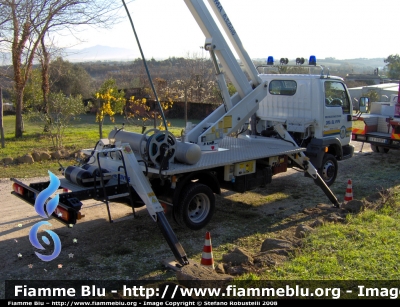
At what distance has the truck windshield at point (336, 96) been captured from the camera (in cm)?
995

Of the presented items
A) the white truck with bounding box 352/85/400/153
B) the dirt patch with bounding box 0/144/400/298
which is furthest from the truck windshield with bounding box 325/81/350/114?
the white truck with bounding box 352/85/400/153

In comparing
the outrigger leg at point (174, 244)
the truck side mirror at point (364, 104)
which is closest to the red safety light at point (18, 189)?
the outrigger leg at point (174, 244)

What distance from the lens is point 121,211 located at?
834cm

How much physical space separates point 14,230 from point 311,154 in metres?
6.25

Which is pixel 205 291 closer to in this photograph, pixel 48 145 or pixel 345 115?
pixel 345 115

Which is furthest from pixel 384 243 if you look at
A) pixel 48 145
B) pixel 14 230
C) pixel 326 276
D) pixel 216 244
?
pixel 48 145

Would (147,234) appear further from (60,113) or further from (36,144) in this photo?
(36,144)

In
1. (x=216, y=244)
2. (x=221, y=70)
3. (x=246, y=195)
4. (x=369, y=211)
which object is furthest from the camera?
(x=246, y=195)

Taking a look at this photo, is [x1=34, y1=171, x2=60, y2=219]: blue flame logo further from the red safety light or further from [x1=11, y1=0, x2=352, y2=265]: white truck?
the red safety light

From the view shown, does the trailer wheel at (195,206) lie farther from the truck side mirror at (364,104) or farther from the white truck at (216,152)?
the truck side mirror at (364,104)

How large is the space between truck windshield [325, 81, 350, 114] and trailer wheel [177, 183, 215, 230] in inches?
161

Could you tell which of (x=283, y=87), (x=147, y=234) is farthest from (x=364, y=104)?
(x=147, y=234)

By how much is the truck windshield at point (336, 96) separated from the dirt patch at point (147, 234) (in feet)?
6.30

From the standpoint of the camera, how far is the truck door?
994 centimetres
